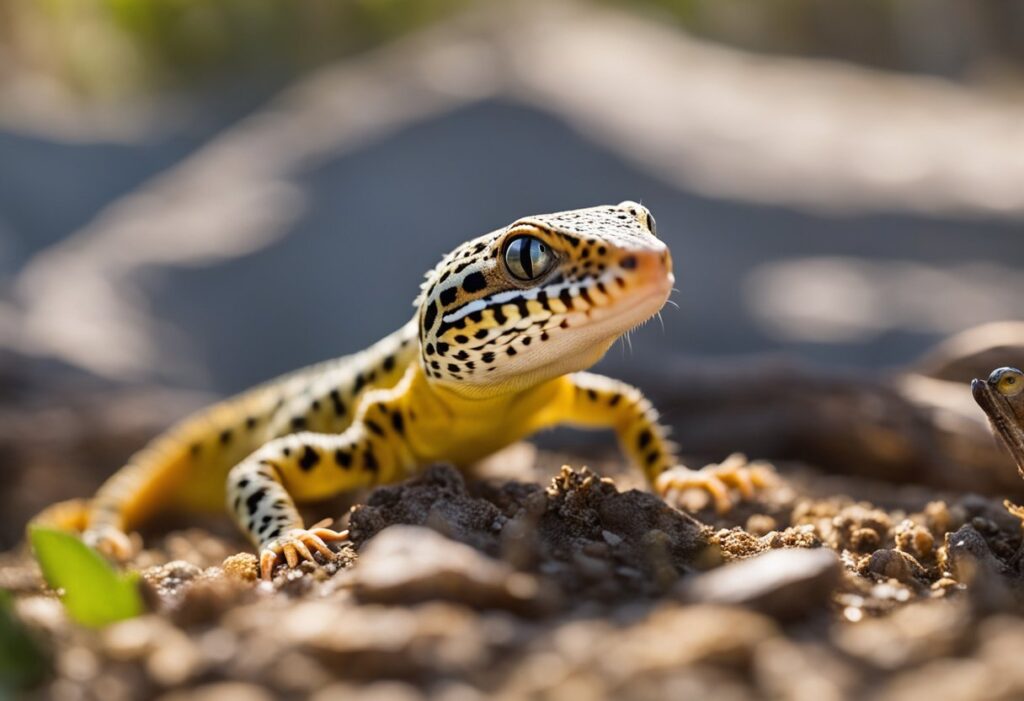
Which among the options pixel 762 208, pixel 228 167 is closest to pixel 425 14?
pixel 228 167

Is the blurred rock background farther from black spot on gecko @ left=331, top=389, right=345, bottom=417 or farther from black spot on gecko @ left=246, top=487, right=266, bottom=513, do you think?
black spot on gecko @ left=246, top=487, right=266, bottom=513

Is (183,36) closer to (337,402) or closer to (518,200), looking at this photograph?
(518,200)

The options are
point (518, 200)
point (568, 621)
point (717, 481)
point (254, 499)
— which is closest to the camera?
point (568, 621)

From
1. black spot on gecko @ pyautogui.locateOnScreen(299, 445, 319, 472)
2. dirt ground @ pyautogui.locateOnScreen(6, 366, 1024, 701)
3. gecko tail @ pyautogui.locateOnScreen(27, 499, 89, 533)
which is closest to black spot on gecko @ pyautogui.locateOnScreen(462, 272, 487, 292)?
dirt ground @ pyautogui.locateOnScreen(6, 366, 1024, 701)

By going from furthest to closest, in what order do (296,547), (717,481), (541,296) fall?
(717,481) < (541,296) < (296,547)

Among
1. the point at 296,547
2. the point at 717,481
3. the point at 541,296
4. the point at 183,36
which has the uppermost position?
the point at 183,36

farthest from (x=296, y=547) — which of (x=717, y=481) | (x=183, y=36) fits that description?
(x=183, y=36)
